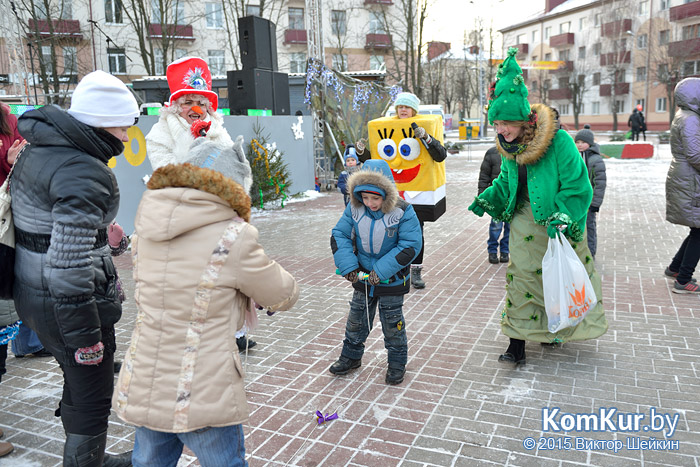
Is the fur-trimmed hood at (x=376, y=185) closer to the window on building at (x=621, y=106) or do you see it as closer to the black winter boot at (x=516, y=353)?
the black winter boot at (x=516, y=353)

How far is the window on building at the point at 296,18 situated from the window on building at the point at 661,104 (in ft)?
95.2

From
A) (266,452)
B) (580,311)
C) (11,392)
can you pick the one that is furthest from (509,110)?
(11,392)

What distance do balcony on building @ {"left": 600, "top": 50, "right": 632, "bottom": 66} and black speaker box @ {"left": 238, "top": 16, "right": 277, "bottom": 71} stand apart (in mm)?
39713

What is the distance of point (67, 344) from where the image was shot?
2420 millimetres

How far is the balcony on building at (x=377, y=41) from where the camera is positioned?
41.2 meters

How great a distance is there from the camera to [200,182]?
203cm

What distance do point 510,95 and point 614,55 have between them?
158ft

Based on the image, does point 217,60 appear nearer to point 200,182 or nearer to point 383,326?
point 383,326

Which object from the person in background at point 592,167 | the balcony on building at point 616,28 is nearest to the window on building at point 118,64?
the person in background at point 592,167

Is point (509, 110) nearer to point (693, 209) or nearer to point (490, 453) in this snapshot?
point (490, 453)

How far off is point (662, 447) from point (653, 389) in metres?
0.73

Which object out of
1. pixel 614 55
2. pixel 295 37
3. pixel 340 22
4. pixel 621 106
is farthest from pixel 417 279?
pixel 621 106

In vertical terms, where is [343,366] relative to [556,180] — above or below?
below

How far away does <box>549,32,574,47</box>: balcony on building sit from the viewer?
55219 millimetres
